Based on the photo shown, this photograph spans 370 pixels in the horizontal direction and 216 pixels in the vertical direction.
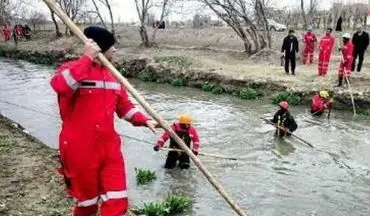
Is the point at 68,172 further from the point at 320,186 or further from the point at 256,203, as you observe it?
the point at 320,186

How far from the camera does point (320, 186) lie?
1011 cm

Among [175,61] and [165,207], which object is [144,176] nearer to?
[165,207]

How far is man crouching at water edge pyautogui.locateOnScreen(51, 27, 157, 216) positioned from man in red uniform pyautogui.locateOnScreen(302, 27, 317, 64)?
19.9 meters

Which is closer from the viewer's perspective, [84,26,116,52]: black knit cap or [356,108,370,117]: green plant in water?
[84,26,116,52]: black knit cap

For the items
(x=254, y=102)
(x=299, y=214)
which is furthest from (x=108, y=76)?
(x=254, y=102)

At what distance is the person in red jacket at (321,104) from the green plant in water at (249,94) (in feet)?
11.8

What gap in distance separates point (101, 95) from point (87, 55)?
1.37 ft

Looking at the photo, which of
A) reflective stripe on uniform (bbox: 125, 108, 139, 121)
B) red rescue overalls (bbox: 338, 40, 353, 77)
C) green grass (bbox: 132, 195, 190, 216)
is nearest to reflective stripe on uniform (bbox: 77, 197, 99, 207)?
reflective stripe on uniform (bbox: 125, 108, 139, 121)

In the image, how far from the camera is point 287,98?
60.2ft

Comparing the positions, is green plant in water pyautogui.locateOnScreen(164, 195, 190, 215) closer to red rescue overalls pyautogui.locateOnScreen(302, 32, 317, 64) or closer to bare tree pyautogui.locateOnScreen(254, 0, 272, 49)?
red rescue overalls pyautogui.locateOnScreen(302, 32, 317, 64)

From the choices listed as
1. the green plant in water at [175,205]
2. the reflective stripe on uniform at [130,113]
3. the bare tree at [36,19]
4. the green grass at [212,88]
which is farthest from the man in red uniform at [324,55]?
the bare tree at [36,19]

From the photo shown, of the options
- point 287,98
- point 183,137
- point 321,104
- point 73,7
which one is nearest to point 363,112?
point 321,104

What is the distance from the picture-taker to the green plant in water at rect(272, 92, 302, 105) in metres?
18.1

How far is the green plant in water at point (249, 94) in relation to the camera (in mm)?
19609
